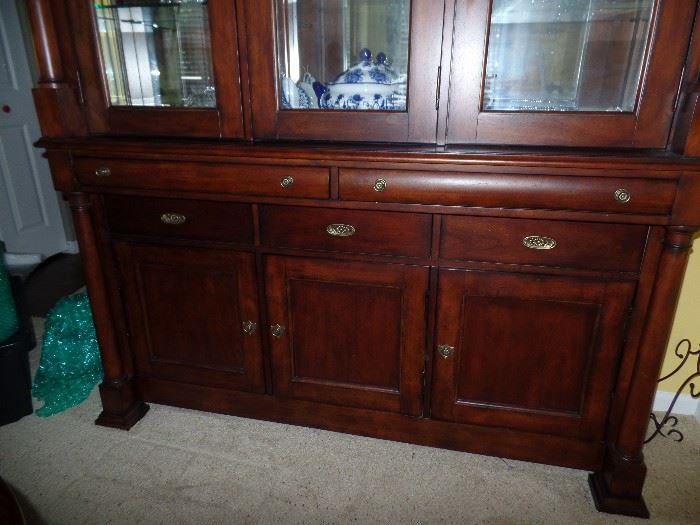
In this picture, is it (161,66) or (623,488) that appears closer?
(623,488)

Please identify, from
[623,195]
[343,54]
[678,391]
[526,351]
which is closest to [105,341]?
[343,54]

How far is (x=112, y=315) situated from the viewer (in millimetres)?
1665

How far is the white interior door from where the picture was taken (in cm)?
298

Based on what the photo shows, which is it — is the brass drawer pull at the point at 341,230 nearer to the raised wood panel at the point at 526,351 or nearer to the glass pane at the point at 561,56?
the raised wood panel at the point at 526,351

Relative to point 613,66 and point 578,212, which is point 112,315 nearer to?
point 578,212

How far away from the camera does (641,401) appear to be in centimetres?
131

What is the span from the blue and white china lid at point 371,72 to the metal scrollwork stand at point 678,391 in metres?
1.35

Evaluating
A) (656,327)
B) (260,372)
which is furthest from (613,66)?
(260,372)

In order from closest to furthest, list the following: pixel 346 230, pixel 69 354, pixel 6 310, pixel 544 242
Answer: pixel 544 242
pixel 346 230
pixel 6 310
pixel 69 354

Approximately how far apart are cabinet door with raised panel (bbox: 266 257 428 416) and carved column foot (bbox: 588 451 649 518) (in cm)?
57

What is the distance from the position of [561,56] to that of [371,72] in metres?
0.53

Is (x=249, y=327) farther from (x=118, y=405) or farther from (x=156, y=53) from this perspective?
(x=156, y=53)

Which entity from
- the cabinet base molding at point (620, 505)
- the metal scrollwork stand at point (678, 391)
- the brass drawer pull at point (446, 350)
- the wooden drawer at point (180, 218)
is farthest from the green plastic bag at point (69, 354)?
the metal scrollwork stand at point (678, 391)

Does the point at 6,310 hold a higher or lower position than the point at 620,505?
higher
